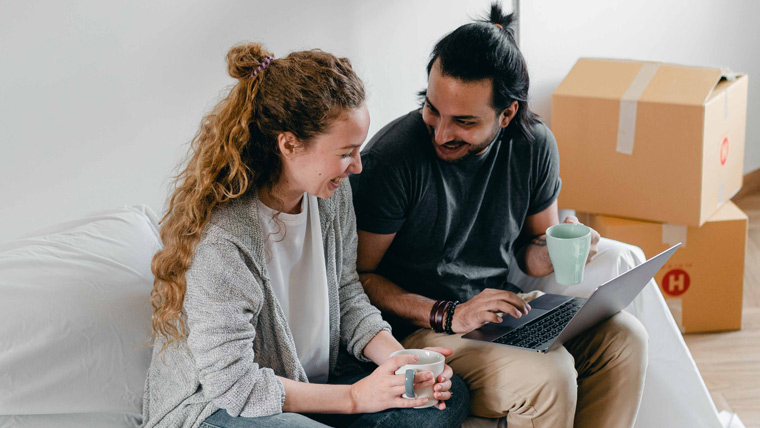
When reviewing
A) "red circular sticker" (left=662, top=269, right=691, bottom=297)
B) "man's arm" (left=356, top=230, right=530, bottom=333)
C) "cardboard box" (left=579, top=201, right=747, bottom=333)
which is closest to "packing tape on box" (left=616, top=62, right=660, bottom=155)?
"cardboard box" (left=579, top=201, right=747, bottom=333)

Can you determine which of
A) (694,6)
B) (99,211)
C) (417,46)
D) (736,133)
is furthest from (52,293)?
(694,6)

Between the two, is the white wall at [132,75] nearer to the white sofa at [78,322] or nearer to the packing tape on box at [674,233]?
the white sofa at [78,322]

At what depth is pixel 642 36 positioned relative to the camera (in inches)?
118

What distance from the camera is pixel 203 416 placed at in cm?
128

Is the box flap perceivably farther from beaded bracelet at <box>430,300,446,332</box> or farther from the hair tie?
the hair tie

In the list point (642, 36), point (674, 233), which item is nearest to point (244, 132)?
point (674, 233)

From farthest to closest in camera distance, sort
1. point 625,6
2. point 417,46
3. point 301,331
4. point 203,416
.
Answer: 1. point 625,6
2. point 417,46
3. point 301,331
4. point 203,416

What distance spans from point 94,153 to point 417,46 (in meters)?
1.07

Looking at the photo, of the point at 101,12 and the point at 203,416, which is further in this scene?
the point at 101,12

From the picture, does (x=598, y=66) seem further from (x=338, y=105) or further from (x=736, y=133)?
(x=338, y=105)

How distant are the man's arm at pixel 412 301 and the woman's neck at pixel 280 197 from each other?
235mm

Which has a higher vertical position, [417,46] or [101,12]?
[101,12]

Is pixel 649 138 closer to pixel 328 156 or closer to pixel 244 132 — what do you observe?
pixel 328 156

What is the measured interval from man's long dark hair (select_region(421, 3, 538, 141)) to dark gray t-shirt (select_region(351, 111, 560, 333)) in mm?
132
